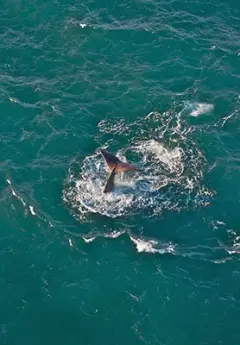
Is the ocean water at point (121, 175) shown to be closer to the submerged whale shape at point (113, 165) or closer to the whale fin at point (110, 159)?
the submerged whale shape at point (113, 165)

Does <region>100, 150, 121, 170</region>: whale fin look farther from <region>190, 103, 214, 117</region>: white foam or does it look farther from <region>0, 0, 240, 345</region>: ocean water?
<region>190, 103, 214, 117</region>: white foam

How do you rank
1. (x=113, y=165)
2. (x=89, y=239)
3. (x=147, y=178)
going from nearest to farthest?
(x=89, y=239) → (x=113, y=165) → (x=147, y=178)

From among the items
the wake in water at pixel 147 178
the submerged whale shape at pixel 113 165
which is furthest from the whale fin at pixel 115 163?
the wake in water at pixel 147 178

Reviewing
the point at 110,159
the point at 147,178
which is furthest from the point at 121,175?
the point at 110,159

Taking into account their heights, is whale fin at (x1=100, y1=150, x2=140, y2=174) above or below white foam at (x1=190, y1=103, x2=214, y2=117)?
below

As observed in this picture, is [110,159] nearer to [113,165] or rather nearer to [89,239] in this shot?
[113,165]

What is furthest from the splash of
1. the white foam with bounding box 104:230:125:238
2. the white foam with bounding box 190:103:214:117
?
the white foam with bounding box 104:230:125:238
